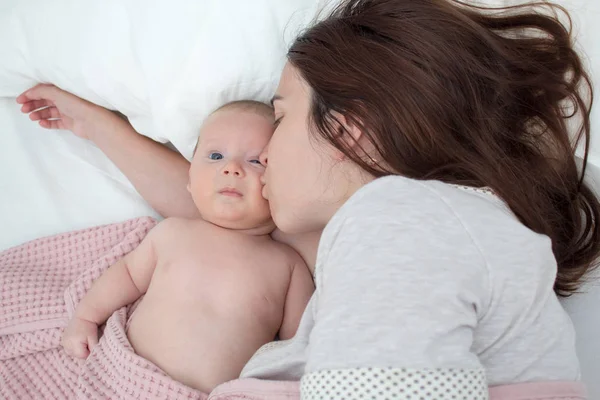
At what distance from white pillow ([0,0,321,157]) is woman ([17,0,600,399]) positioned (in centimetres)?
15

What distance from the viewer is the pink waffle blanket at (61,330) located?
109cm

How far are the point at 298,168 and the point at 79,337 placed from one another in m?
0.54

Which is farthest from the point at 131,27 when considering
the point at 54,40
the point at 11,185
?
the point at 11,185

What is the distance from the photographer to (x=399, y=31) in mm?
1022

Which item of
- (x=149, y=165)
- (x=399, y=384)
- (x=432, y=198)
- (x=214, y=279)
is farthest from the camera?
(x=149, y=165)

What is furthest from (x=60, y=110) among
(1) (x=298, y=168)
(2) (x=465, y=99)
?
(2) (x=465, y=99)

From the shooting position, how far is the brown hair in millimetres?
993

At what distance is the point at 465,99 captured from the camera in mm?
1008

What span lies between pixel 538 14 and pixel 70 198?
1.05 metres

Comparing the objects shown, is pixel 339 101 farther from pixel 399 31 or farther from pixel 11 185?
pixel 11 185

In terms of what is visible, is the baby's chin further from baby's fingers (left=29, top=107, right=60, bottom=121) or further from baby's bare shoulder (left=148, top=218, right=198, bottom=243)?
baby's fingers (left=29, top=107, right=60, bottom=121)

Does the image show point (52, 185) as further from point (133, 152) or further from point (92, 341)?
point (92, 341)

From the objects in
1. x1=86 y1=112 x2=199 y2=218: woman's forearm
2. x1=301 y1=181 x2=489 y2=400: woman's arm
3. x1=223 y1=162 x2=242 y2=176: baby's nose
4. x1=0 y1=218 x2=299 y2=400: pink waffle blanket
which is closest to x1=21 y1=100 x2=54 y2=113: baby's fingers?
x1=86 y1=112 x2=199 y2=218: woman's forearm

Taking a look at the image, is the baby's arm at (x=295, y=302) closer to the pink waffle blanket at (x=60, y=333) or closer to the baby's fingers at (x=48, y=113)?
the pink waffle blanket at (x=60, y=333)
